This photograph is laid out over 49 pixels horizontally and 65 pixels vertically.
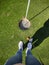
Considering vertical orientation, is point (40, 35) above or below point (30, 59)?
above

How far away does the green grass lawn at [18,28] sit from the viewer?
36.5 ft

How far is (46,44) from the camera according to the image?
36.9ft

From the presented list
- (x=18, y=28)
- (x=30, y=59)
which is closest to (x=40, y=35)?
(x=18, y=28)

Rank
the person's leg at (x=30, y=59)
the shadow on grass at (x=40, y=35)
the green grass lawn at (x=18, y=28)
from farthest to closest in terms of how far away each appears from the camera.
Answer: the shadow on grass at (x=40, y=35)
the green grass lawn at (x=18, y=28)
the person's leg at (x=30, y=59)

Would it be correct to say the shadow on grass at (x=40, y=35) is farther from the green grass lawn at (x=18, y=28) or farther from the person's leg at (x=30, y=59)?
the person's leg at (x=30, y=59)

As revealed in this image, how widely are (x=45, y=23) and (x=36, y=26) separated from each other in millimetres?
431

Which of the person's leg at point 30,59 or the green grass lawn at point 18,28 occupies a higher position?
the green grass lawn at point 18,28

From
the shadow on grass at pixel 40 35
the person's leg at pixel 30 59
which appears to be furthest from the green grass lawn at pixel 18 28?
the person's leg at pixel 30 59

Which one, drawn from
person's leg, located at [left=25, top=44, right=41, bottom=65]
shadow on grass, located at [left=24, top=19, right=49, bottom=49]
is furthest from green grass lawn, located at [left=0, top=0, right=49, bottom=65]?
person's leg, located at [left=25, top=44, right=41, bottom=65]

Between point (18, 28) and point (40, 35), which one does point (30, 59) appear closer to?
point (40, 35)

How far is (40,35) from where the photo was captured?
11469mm

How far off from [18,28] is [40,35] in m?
0.99

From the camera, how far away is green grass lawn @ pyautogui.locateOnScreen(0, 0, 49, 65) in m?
11.1

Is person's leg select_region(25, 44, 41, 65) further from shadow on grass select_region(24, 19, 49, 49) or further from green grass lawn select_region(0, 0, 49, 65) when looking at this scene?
shadow on grass select_region(24, 19, 49, 49)
